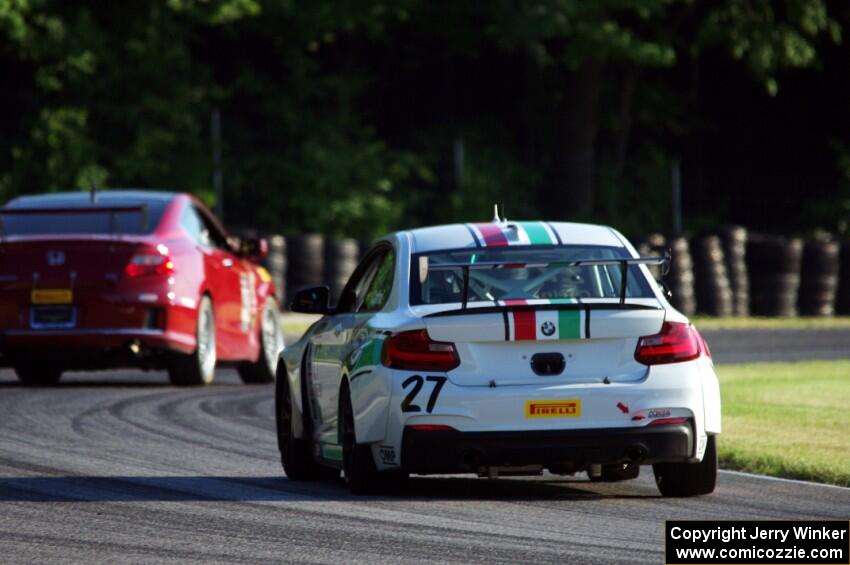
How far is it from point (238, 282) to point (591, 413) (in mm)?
9054

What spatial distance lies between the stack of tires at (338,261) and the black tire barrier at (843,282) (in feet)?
24.1

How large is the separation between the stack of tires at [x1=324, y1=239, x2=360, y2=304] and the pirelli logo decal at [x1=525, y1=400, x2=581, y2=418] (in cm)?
1986

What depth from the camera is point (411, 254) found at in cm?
1078

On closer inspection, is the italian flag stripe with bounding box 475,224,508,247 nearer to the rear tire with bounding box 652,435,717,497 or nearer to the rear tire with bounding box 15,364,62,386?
the rear tire with bounding box 652,435,717,497

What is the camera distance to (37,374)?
1853cm

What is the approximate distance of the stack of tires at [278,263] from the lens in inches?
1147

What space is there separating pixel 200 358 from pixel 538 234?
24.4ft

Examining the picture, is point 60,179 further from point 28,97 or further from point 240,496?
point 240,496

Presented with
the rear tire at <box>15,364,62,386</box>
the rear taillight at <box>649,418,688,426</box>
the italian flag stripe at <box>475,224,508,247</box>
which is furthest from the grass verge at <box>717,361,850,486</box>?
the rear tire at <box>15,364,62,386</box>

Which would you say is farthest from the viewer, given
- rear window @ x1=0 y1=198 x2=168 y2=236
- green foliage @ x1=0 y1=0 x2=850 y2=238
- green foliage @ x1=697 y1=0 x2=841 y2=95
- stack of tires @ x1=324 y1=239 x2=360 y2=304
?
green foliage @ x1=697 y1=0 x2=841 y2=95

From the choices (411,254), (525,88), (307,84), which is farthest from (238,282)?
(525,88)

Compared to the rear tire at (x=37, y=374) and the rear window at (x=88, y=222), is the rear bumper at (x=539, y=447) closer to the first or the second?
the rear window at (x=88, y=222)

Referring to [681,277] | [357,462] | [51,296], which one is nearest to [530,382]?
[357,462]

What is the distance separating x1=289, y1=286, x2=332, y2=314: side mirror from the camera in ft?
37.9
